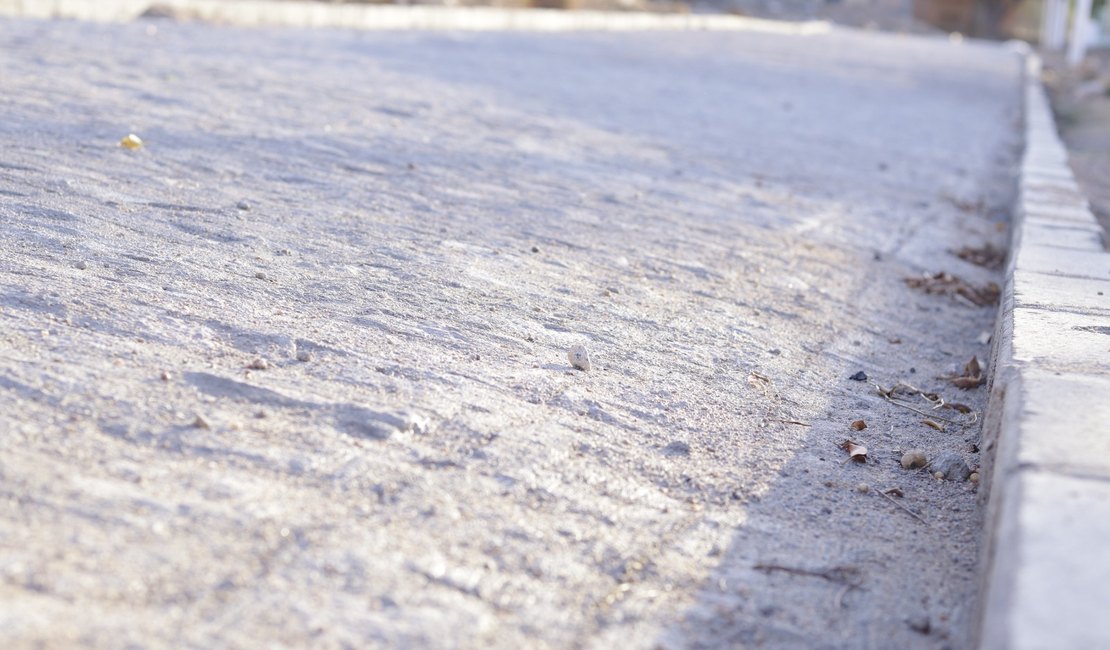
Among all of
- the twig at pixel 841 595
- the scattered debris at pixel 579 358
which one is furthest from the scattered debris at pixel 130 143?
the twig at pixel 841 595

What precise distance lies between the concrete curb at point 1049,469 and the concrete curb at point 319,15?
25.7ft

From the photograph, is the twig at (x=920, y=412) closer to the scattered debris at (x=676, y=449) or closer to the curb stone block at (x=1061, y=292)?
the curb stone block at (x=1061, y=292)

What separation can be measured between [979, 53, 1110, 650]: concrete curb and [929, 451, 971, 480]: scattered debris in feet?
0.45

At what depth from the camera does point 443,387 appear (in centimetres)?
252

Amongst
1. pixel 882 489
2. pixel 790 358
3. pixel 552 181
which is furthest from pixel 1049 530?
pixel 552 181

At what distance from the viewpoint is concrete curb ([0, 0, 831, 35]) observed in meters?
9.33

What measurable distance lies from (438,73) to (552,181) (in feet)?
12.3

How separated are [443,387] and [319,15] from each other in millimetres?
10207

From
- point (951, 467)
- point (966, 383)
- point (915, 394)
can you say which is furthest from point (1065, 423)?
point (966, 383)

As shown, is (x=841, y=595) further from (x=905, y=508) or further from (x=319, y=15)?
(x=319, y=15)

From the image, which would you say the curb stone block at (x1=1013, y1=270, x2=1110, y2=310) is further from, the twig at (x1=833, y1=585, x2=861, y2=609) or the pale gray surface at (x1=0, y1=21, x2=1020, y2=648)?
the twig at (x1=833, y1=585, x2=861, y2=609)

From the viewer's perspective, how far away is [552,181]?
4.96 metres

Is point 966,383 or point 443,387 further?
point 966,383

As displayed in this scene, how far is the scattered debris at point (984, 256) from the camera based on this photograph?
500 centimetres
